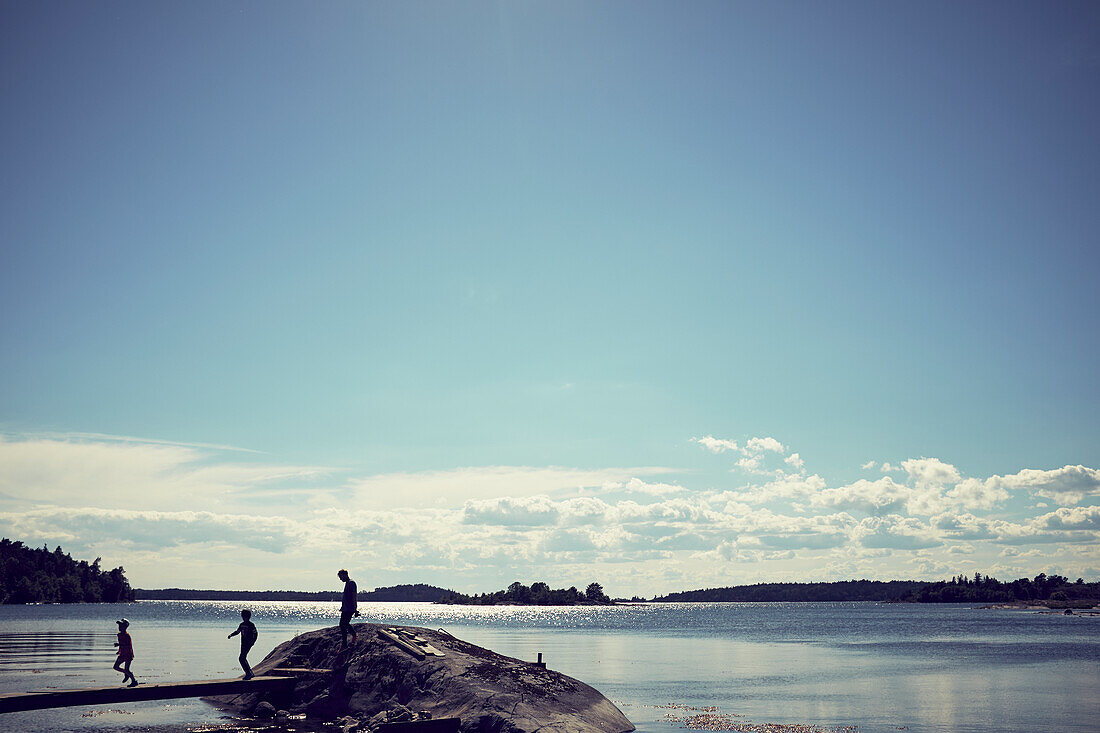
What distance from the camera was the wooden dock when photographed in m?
A: 27.5

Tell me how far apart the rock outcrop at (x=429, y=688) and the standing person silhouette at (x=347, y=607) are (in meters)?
0.43

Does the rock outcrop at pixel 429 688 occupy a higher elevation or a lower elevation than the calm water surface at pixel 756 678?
higher

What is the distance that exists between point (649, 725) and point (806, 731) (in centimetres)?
614

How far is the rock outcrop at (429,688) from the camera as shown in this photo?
2828cm

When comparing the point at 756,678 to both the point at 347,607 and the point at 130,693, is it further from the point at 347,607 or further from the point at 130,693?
the point at 130,693

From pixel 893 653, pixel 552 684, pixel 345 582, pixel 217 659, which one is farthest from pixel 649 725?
pixel 893 653

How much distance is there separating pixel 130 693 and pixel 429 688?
35.4ft

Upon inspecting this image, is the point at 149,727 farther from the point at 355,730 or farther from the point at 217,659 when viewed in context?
the point at 217,659

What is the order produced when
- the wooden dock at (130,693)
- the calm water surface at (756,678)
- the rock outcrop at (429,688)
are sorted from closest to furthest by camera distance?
the wooden dock at (130,693) → the rock outcrop at (429,688) → the calm water surface at (756,678)

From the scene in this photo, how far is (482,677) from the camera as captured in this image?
30.5 m

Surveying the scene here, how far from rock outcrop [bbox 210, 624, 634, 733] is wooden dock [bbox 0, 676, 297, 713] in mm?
1597

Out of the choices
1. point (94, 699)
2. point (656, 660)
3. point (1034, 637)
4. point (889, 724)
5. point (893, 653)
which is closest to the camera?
point (94, 699)

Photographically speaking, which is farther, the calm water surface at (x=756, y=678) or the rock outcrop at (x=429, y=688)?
the calm water surface at (x=756, y=678)

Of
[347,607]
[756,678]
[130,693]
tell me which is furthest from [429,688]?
[756,678]
